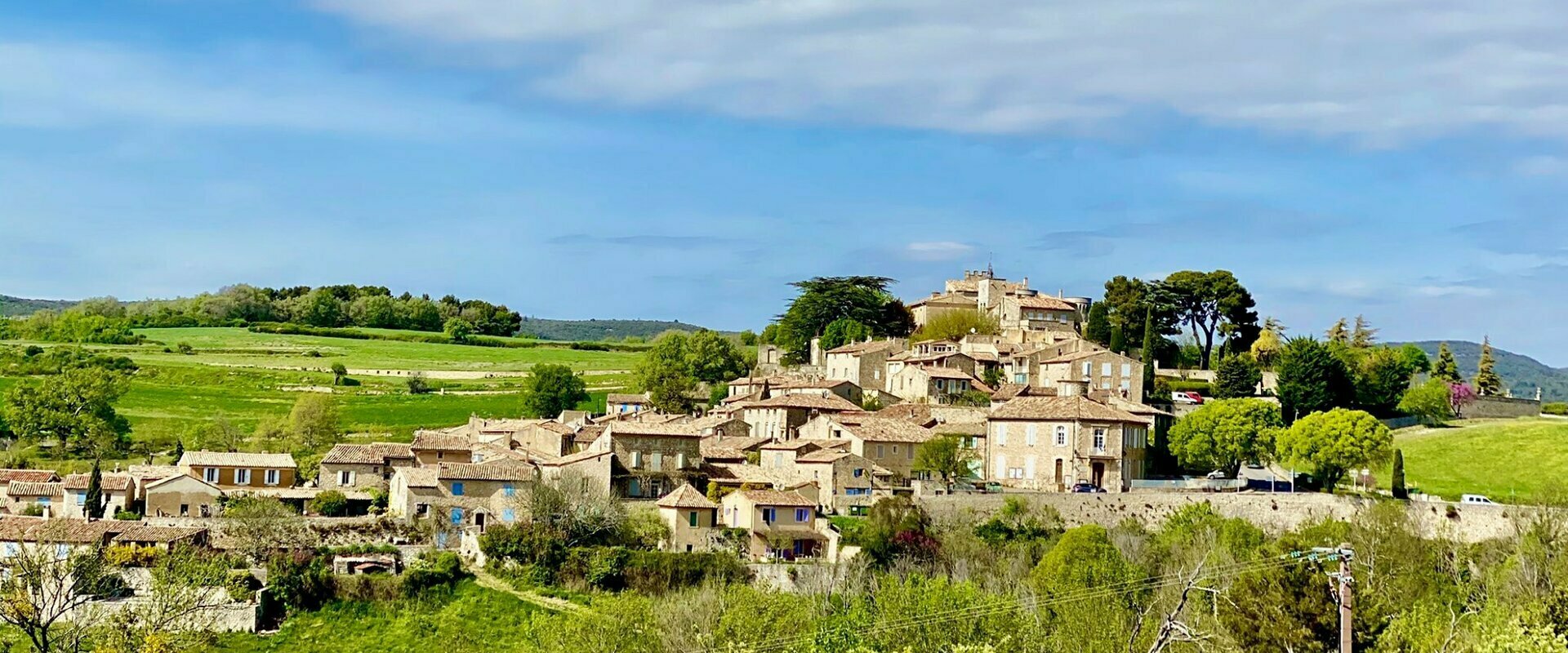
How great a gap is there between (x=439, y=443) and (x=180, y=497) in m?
10.8

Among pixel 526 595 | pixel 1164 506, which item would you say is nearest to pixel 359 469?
pixel 526 595

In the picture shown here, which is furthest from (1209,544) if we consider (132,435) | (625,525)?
(132,435)

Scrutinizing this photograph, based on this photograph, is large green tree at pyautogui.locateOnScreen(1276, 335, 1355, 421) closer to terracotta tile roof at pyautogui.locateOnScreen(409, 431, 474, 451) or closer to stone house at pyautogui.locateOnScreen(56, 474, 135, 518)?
terracotta tile roof at pyautogui.locateOnScreen(409, 431, 474, 451)

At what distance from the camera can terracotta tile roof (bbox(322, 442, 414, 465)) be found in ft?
224

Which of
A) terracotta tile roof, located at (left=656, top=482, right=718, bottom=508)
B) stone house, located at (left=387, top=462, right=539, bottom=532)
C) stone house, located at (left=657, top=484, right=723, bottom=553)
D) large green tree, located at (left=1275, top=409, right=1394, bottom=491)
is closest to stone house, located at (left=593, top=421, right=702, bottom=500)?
terracotta tile roof, located at (left=656, top=482, right=718, bottom=508)

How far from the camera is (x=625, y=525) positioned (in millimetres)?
62656

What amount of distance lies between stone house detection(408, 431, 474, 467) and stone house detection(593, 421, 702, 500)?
21.4ft

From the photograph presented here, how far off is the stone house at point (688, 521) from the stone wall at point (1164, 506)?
7.76m

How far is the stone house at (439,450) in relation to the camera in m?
69.9

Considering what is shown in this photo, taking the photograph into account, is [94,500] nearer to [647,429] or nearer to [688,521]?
[647,429]

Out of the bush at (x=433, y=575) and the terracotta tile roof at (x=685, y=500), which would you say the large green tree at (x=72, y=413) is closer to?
the bush at (x=433, y=575)

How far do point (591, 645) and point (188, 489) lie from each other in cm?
2343

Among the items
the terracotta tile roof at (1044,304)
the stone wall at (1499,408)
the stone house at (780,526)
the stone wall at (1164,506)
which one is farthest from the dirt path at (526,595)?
the stone wall at (1499,408)

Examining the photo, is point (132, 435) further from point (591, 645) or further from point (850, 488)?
point (591, 645)
